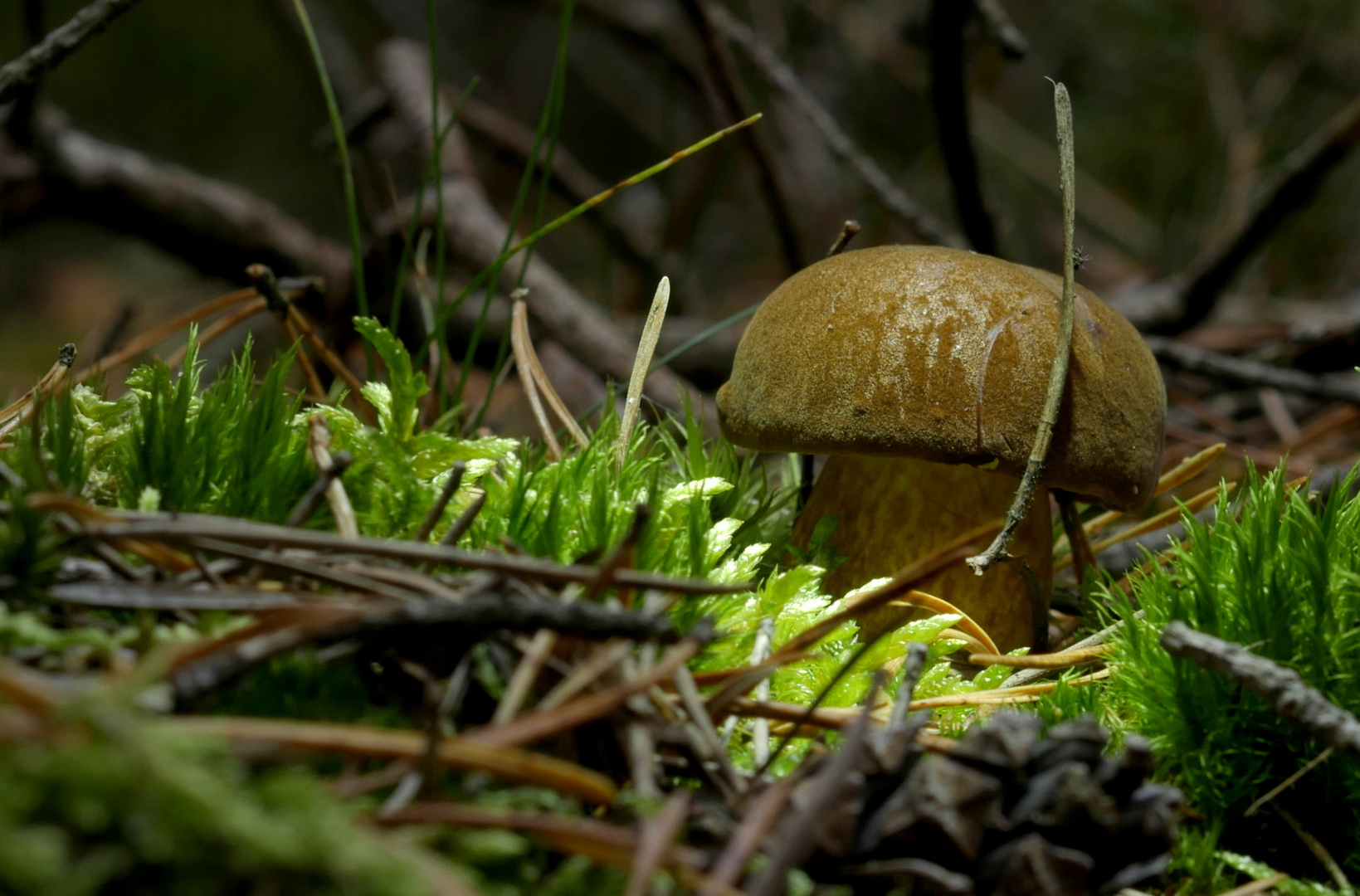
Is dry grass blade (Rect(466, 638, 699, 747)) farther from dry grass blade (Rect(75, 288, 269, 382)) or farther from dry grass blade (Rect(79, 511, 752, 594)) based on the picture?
dry grass blade (Rect(75, 288, 269, 382))

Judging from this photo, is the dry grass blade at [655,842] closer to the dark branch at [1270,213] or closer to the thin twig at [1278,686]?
the thin twig at [1278,686]

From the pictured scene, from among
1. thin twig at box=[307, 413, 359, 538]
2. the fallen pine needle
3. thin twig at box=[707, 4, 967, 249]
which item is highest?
thin twig at box=[707, 4, 967, 249]

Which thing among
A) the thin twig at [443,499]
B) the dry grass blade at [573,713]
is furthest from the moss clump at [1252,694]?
the thin twig at [443,499]

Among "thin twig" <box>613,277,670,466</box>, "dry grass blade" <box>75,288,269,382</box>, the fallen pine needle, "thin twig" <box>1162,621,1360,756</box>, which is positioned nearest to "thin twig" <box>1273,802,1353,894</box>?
"thin twig" <box>1162,621,1360,756</box>

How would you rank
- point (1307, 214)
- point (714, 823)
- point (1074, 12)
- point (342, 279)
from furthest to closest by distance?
point (1074, 12) → point (1307, 214) → point (342, 279) → point (714, 823)

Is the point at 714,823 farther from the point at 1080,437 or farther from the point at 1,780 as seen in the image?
the point at 1080,437

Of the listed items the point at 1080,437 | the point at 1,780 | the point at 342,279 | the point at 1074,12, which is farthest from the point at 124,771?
the point at 1074,12

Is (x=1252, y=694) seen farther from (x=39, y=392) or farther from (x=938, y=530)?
(x=39, y=392)
